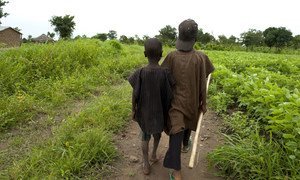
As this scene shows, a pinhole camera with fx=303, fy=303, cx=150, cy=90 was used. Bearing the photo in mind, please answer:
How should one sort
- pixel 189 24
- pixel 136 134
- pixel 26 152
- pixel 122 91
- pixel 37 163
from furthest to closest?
pixel 122 91 < pixel 136 134 < pixel 26 152 < pixel 37 163 < pixel 189 24

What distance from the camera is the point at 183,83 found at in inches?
130

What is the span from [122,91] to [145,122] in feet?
12.1

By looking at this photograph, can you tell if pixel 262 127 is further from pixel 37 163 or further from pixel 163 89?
pixel 37 163

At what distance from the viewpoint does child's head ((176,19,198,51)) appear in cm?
323

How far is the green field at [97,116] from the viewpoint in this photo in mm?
3434

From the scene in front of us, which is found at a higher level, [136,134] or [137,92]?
[137,92]

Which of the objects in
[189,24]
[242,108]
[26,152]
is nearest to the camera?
[189,24]

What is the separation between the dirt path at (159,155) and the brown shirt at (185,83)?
2.59 ft

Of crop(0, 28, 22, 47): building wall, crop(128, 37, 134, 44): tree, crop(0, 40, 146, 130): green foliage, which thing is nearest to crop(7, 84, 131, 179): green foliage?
crop(0, 40, 146, 130): green foliage

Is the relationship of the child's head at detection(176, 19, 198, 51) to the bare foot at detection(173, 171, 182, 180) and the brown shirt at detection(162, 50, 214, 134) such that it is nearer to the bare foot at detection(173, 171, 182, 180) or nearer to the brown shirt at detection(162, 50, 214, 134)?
the brown shirt at detection(162, 50, 214, 134)

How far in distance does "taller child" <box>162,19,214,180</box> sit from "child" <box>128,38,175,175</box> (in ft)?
0.34

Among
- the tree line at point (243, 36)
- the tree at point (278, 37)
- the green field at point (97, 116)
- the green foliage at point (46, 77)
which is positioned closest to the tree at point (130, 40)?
the tree line at point (243, 36)

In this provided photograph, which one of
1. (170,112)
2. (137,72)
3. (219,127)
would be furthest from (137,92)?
(219,127)

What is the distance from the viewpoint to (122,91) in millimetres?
7059
